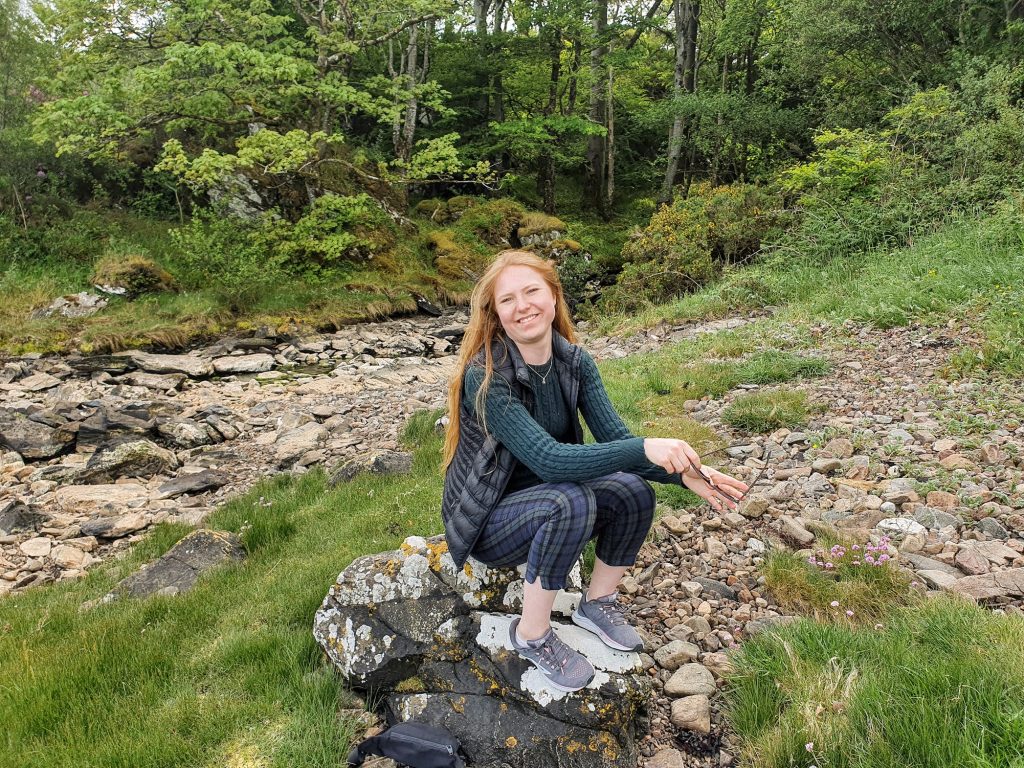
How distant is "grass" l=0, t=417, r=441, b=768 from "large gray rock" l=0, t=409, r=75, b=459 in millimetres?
4454

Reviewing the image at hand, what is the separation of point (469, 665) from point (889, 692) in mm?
1762

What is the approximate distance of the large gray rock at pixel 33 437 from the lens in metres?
8.35

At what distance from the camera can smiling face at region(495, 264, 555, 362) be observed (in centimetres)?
290

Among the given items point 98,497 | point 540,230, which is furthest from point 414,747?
point 540,230

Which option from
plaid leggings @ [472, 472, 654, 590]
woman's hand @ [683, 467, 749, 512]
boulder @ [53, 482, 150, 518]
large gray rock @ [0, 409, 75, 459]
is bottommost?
boulder @ [53, 482, 150, 518]

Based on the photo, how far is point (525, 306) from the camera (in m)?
2.90

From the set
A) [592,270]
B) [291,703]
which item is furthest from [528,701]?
[592,270]

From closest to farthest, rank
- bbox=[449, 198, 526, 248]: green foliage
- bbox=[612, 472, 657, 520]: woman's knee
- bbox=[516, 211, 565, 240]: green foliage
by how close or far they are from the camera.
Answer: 1. bbox=[612, 472, 657, 520]: woman's knee
2. bbox=[516, 211, 565, 240]: green foliage
3. bbox=[449, 198, 526, 248]: green foliage

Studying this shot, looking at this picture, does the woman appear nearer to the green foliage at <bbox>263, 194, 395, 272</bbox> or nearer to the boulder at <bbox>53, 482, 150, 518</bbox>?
the boulder at <bbox>53, 482, 150, 518</bbox>

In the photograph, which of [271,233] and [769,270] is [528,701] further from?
[271,233]

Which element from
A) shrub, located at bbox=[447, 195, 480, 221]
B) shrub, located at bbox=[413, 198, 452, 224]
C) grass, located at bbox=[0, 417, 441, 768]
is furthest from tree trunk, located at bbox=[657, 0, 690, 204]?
grass, located at bbox=[0, 417, 441, 768]

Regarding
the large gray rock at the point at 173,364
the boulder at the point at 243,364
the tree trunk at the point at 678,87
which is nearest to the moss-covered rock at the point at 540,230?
the tree trunk at the point at 678,87

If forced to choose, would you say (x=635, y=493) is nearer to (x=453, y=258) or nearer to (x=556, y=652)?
(x=556, y=652)

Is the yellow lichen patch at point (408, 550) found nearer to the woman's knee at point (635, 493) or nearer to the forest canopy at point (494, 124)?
the woman's knee at point (635, 493)
